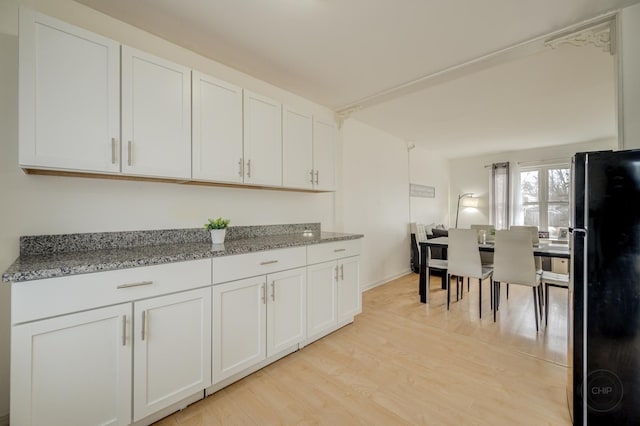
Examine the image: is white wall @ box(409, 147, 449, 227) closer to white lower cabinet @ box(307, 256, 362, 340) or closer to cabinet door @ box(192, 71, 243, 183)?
white lower cabinet @ box(307, 256, 362, 340)

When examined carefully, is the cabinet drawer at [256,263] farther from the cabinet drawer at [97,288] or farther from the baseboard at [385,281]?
the baseboard at [385,281]

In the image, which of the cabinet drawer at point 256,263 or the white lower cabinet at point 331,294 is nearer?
the cabinet drawer at point 256,263

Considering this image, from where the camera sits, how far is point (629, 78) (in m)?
1.65

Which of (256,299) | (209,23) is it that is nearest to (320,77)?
(209,23)

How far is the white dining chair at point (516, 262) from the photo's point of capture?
8.66ft

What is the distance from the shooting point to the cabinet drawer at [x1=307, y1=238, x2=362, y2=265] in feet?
7.55

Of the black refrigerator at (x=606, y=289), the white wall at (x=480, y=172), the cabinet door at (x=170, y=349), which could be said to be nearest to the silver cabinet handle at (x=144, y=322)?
the cabinet door at (x=170, y=349)

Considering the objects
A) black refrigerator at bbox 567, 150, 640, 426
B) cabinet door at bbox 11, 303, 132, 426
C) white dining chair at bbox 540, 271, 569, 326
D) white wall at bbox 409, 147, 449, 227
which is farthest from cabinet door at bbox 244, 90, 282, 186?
white wall at bbox 409, 147, 449, 227

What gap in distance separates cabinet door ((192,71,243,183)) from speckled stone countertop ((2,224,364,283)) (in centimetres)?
Answer: 54

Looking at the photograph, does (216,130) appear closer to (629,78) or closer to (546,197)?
(629,78)

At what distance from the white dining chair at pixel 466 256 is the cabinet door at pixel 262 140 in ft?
7.01

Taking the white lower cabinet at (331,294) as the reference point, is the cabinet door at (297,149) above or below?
above

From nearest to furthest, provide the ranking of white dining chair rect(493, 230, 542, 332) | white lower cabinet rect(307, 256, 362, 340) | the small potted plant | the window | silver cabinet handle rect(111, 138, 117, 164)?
silver cabinet handle rect(111, 138, 117, 164), the small potted plant, white lower cabinet rect(307, 256, 362, 340), white dining chair rect(493, 230, 542, 332), the window

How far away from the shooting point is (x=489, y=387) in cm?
177
